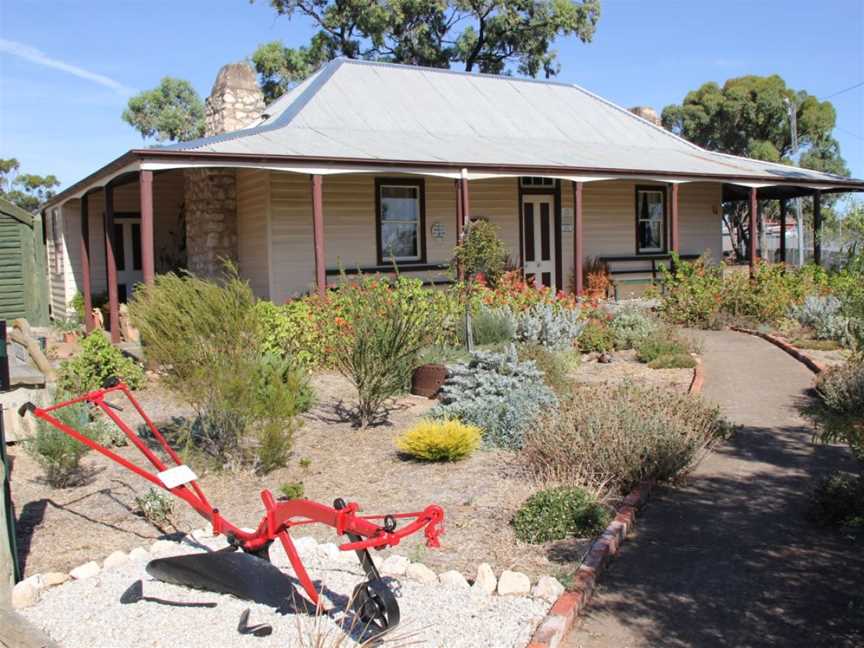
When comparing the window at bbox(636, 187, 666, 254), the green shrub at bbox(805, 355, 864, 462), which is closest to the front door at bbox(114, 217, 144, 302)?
the window at bbox(636, 187, 666, 254)

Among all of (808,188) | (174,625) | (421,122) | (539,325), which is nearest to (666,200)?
(808,188)

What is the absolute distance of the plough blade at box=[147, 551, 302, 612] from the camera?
405 cm

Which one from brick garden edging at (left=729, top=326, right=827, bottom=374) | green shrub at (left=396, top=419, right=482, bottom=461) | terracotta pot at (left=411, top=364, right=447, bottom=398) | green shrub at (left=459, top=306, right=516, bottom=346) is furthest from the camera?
green shrub at (left=459, top=306, right=516, bottom=346)

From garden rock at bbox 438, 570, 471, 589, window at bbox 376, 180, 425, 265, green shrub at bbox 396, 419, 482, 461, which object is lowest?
garden rock at bbox 438, 570, 471, 589

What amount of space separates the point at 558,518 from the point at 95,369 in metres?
7.11

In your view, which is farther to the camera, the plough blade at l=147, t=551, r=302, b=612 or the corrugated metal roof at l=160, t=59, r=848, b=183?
the corrugated metal roof at l=160, t=59, r=848, b=183

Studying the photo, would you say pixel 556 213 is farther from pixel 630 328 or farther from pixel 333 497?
pixel 333 497

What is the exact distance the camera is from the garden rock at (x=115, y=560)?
482 centimetres

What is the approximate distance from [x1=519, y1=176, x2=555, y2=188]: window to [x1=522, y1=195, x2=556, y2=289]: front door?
26cm

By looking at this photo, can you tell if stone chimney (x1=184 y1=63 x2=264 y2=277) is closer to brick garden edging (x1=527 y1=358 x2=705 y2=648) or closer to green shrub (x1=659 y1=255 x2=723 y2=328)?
green shrub (x1=659 y1=255 x2=723 y2=328)

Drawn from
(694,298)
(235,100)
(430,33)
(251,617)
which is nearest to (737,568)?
(251,617)

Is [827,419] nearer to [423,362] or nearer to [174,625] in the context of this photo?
[174,625]

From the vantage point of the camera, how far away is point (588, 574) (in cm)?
438

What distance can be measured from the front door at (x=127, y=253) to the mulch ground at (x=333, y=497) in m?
11.4
